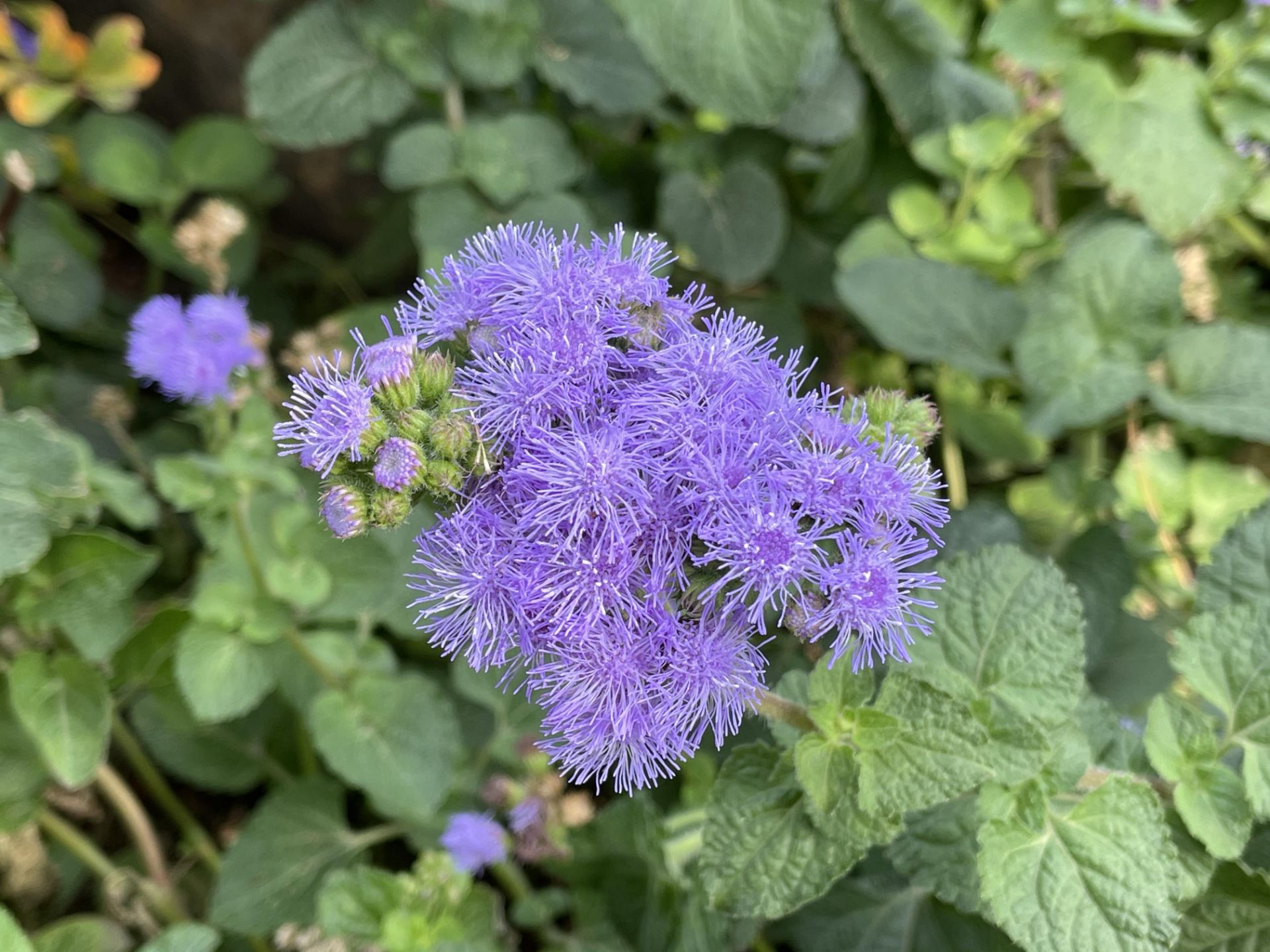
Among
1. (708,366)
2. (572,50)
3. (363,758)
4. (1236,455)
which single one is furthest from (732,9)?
(1236,455)

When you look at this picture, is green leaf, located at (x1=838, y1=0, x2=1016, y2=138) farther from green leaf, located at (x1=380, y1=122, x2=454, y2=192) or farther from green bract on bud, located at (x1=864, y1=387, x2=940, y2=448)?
green bract on bud, located at (x1=864, y1=387, x2=940, y2=448)

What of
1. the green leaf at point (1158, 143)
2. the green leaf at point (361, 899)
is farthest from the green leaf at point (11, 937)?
the green leaf at point (1158, 143)

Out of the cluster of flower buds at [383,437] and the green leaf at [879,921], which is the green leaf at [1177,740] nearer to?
the green leaf at [879,921]

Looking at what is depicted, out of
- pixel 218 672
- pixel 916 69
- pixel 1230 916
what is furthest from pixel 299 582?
pixel 916 69

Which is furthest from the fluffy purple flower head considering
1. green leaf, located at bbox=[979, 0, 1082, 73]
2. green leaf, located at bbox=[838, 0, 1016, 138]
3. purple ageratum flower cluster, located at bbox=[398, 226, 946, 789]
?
green leaf, located at bbox=[979, 0, 1082, 73]

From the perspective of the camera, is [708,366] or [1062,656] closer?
[708,366]

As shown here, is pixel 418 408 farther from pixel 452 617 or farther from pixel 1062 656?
pixel 1062 656

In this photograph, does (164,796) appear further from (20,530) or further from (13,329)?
(13,329)
